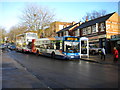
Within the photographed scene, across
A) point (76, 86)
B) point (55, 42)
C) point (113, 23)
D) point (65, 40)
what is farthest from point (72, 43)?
point (113, 23)

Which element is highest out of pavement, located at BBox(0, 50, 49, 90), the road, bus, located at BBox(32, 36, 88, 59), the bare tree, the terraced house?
the bare tree

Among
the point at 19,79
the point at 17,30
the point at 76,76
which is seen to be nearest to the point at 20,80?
the point at 19,79

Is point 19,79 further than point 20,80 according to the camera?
Yes

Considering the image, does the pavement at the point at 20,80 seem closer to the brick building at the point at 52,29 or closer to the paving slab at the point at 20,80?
the paving slab at the point at 20,80


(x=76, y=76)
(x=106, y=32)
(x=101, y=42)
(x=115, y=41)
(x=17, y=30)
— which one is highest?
(x=17, y=30)

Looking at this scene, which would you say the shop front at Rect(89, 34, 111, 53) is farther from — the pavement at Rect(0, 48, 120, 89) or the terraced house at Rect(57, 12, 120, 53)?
the pavement at Rect(0, 48, 120, 89)

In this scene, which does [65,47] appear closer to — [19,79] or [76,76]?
[76,76]

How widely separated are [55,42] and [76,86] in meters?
12.2

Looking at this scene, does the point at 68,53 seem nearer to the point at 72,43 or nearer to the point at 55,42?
the point at 72,43

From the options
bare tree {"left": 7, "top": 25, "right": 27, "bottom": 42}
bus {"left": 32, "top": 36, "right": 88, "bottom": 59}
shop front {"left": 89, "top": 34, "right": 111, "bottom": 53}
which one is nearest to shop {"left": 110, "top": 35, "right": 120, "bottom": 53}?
shop front {"left": 89, "top": 34, "right": 111, "bottom": 53}

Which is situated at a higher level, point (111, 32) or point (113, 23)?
point (113, 23)

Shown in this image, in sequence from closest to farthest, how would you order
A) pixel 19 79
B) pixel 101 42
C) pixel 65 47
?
pixel 19 79
pixel 65 47
pixel 101 42

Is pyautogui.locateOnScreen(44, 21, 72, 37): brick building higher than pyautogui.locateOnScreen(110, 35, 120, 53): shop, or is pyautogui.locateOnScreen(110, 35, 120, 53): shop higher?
pyautogui.locateOnScreen(44, 21, 72, 37): brick building

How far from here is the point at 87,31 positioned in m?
32.8
